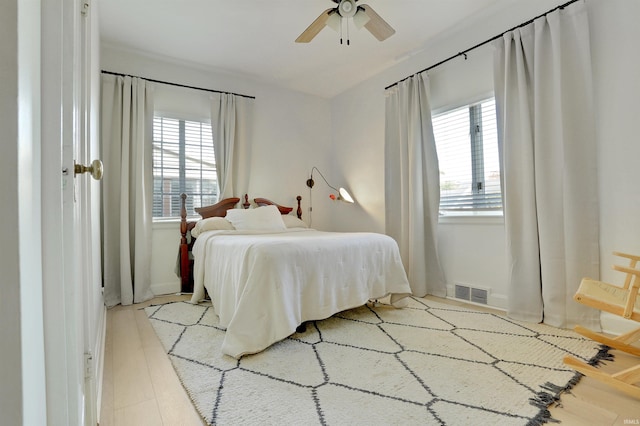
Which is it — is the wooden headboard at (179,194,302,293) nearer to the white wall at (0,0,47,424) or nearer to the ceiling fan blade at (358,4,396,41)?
the ceiling fan blade at (358,4,396,41)

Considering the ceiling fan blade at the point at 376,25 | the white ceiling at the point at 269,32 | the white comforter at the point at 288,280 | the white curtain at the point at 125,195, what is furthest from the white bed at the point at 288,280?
the white ceiling at the point at 269,32

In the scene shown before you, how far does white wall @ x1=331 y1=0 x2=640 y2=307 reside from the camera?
2.09 m

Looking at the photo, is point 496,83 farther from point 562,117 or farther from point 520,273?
point 520,273

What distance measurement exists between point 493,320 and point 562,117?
5.28 feet

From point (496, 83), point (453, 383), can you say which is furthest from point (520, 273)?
point (496, 83)

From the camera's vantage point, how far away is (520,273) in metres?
2.49

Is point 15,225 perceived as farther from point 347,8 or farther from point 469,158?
point 469,158

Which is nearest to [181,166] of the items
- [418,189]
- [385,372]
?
[418,189]

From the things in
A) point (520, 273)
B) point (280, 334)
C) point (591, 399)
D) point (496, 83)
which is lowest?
point (591, 399)

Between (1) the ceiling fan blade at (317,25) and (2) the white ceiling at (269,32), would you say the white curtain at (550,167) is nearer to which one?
(2) the white ceiling at (269,32)

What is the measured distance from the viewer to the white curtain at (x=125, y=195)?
304 cm

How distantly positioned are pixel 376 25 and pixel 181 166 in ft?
8.44

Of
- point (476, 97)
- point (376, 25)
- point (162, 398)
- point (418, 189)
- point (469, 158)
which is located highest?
point (376, 25)

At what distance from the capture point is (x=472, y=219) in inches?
117
